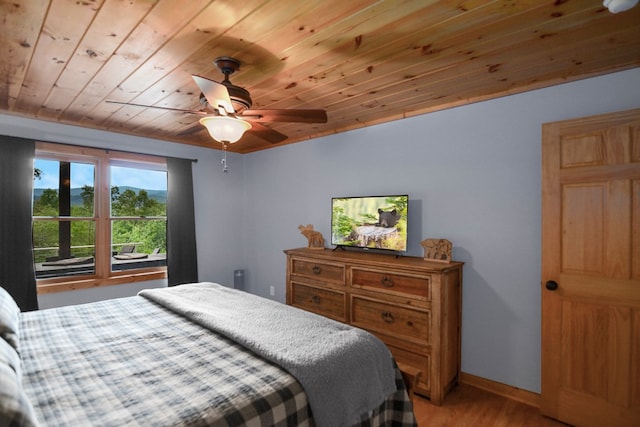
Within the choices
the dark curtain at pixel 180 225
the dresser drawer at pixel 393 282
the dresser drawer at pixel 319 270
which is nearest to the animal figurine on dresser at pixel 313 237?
the dresser drawer at pixel 319 270

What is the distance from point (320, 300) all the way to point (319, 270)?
285 millimetres

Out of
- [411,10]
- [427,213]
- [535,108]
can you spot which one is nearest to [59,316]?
[411,10]

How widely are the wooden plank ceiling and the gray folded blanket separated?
1500 millimetres

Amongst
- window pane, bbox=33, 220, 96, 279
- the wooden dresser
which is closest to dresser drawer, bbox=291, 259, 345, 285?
the wooden dresser

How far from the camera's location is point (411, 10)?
58.4 inches

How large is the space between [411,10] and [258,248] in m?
3.58

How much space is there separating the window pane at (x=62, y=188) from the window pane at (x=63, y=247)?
0.41 feet

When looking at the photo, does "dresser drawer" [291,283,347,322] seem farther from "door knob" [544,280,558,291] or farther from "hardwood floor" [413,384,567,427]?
"door knob" [544,280,558,291]

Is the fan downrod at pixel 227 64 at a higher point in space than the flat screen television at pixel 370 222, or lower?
higher

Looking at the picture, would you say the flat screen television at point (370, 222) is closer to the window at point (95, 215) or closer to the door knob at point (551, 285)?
the door knob at point (551, 285)

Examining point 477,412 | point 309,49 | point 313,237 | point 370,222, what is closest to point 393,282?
point 370,222

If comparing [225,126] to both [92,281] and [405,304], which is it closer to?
[405,304]

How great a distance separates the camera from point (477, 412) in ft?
7.48

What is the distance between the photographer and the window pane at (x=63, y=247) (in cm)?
324
